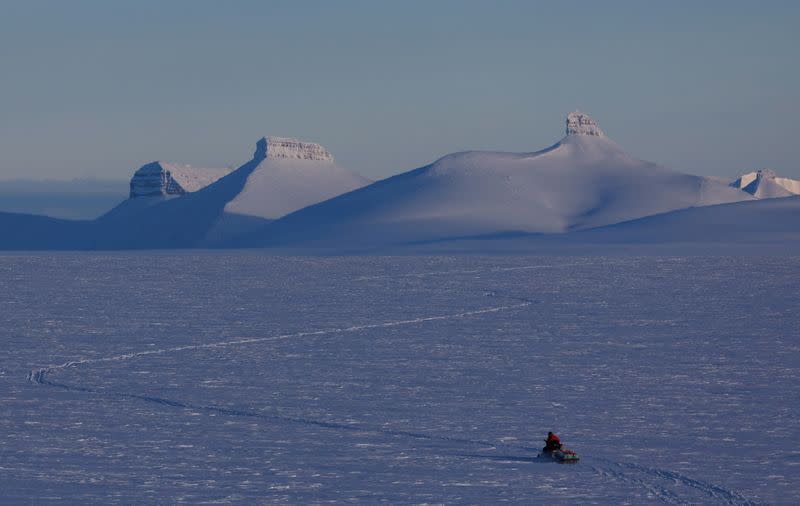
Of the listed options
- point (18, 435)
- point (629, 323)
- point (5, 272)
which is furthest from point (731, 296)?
point (5, 272)

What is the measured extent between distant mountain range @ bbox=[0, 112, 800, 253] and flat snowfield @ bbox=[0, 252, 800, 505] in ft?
238

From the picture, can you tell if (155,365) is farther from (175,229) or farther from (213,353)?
(175,229)

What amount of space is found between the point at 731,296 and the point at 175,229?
151m

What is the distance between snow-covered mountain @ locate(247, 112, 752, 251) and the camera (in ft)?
459

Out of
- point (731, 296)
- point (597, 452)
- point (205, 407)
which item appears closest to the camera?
point (597, 452)

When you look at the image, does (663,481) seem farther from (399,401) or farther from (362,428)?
(399,401)

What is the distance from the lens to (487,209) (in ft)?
486

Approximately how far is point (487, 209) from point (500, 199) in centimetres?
531

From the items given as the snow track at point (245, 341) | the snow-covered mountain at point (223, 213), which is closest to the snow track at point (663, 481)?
the snow track at point (245, 341)

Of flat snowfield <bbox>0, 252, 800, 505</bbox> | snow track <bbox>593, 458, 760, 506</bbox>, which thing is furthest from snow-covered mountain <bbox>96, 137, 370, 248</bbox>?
snow track <bbox>593, 458, 760, 506</bbox>

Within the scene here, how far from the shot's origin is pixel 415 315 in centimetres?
3522

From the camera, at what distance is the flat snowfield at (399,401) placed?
48.5 ft

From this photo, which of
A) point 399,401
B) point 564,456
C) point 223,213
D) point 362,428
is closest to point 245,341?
point 399,401

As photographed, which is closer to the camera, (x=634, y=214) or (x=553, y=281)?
(x=553, y=281)
